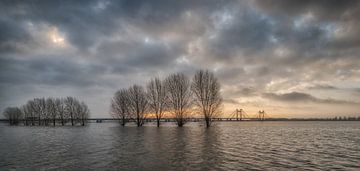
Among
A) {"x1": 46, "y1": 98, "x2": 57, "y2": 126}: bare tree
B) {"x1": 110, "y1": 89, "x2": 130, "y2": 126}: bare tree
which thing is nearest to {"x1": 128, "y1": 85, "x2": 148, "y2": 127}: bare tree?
{"x1": 110, "y1": 89, "x2": 130, "y2": 126}: bare tree

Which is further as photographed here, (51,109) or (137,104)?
(51,109)

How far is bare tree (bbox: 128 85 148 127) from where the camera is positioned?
9562cm

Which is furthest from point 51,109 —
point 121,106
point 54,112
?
point 121,106

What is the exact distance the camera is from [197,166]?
16.4 meters

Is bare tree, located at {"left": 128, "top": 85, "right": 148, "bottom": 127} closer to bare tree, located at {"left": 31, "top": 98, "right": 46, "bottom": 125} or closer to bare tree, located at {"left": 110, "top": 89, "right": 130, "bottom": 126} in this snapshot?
bare tree, located at {"left": 110, "top": 89, "right": 130, "bottom": 126}

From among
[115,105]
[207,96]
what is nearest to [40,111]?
[115,105]

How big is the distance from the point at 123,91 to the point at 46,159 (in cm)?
8564

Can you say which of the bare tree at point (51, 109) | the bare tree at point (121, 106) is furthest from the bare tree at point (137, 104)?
the bare tree at point (51, 109)

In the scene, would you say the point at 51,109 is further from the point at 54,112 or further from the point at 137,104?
the point at 137,104

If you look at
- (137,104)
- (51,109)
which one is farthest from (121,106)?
(51,109)

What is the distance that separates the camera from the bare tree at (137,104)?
314 feet

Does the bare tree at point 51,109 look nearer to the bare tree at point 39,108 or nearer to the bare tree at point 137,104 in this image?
the bare tree at point 39,108

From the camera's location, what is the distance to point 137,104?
96062 mm

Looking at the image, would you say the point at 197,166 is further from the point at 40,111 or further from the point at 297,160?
the point at 40,111
